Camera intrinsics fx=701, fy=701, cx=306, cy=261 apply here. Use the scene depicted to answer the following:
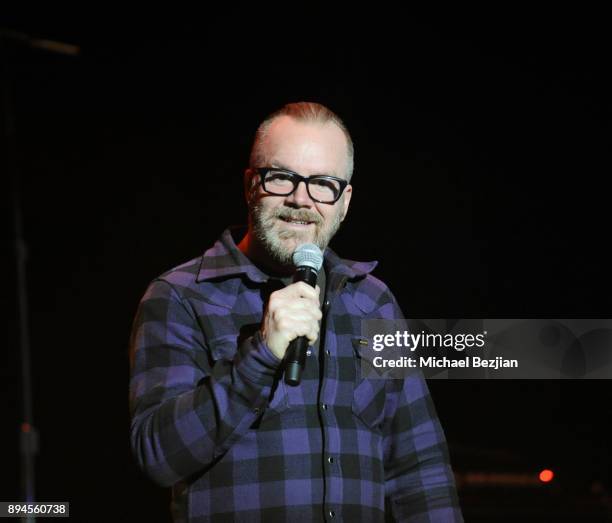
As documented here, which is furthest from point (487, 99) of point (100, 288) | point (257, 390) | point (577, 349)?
point (257, 390)

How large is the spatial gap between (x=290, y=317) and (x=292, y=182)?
474 mm

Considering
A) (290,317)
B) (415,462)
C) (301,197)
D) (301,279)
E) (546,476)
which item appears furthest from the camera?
(546,476)

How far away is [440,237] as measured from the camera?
401 cm

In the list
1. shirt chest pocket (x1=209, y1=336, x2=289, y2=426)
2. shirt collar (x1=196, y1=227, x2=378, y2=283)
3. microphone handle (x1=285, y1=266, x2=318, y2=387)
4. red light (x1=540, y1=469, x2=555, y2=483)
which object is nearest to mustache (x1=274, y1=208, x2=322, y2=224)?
shirt collar (x1=196, y1=227, x2=378, y2=283)

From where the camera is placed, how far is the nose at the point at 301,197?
65.9 inches

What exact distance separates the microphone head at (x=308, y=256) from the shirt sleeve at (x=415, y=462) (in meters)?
0.45

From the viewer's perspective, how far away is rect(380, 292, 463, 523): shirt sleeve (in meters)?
1.79

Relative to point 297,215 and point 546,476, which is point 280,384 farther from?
point 546,476

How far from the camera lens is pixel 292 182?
1.69 meters

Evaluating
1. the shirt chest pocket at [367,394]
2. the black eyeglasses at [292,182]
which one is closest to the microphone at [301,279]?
the black eyeglasses at [292,182]

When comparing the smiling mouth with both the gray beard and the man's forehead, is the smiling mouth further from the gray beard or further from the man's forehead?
the man's forehead

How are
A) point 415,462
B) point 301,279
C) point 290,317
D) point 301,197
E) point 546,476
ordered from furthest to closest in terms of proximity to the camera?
point 546,476
point 415,462
point 301,197
point 301,279
point 290,317

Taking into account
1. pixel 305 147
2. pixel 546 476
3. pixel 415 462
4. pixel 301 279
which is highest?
pixel 305 147

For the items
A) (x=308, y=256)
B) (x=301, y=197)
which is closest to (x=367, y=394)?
(x=308, y=256)
